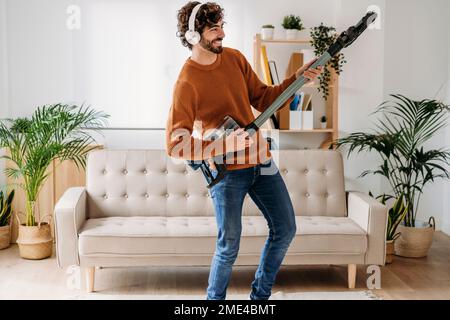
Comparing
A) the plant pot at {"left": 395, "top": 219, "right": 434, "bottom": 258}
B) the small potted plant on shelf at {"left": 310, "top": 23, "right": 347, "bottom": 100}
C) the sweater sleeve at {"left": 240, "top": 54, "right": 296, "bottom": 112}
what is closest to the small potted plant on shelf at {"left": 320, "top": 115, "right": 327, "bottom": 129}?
the small potted plant on shelf at {"left": 310, "top": 23, "right": 347, "bottom": 100}

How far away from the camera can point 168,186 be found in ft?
12.0

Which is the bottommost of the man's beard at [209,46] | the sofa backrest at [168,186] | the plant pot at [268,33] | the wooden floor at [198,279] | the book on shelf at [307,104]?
the wooden floor at [198,279]

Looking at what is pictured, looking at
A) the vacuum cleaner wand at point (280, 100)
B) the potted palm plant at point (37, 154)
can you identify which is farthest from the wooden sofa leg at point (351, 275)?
the potted palm plant at point (37, 154)

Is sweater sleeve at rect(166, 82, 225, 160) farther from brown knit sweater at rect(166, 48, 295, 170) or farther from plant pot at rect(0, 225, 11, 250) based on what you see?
plant pot at rect(0, 225, 11, 250)

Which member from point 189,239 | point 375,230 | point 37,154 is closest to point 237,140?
point 189,239

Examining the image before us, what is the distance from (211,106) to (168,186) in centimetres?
132

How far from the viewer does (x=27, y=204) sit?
392cm

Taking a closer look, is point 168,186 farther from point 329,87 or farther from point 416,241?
point 416,241

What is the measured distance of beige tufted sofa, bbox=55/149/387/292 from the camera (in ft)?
10.5

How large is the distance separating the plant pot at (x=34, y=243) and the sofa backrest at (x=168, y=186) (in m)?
0.49

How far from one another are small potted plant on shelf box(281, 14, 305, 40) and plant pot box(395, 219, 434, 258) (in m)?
1.46

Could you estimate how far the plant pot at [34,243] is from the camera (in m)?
3.87

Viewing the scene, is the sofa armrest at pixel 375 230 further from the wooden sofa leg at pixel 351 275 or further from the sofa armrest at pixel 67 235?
the sofa armrest at pixel 67 235
